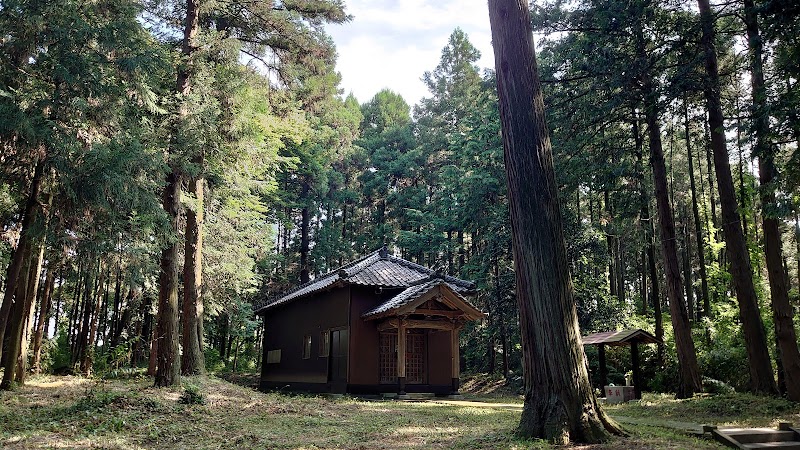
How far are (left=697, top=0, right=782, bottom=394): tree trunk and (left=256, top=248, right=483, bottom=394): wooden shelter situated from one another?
7.35m

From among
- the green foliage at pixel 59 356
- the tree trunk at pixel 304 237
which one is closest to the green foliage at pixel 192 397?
the green foliage at pixel 59 356

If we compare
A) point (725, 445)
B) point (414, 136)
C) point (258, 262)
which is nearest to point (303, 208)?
point (258, 262)

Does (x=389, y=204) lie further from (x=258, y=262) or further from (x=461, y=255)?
(x=258, y=262)

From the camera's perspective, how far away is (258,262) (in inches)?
1089

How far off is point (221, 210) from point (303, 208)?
41.5ft

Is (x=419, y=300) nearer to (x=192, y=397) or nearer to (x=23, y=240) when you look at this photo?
(x=192, y=397)

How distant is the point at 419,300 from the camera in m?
15.1

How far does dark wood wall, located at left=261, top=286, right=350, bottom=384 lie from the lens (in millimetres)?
17672

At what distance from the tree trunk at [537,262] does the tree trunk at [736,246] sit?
6058 millimetres

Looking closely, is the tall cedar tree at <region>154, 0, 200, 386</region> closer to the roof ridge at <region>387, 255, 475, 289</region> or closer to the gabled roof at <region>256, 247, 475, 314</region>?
the gabled roof at <region>256, 247, 475, 314</region>

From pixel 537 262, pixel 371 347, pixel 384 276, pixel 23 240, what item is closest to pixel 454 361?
pixel 371 347

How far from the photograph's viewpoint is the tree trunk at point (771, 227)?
856cm

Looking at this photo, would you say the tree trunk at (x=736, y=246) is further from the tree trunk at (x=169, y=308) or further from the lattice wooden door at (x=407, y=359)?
the tree trunk at (x=169, y=308)

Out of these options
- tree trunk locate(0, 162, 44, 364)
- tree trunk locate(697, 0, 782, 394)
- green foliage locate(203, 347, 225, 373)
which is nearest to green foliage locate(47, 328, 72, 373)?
green foliage locate(203, 347, 225, 373)
